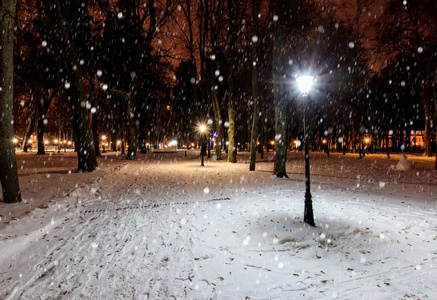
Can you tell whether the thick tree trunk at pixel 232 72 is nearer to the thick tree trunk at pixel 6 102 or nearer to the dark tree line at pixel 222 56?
the dark tree line at pixel 222 56

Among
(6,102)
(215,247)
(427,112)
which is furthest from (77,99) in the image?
(427,112)

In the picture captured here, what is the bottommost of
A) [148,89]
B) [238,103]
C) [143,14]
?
[238,103]

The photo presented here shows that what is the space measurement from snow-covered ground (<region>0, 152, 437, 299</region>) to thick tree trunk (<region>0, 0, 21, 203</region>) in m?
0.85

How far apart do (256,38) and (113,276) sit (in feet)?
48.1

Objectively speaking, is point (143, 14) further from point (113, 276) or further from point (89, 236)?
point (113, 276)

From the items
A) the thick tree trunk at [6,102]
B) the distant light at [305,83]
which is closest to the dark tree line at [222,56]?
the thick tree trunk at [6,102]

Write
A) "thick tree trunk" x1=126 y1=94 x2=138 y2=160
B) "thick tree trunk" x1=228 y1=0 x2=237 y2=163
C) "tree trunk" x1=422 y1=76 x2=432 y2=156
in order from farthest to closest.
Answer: "tree trunk" x1=422 y1=76 x2=432 y2=156 → "thick tree trunk" x1=126 y1=94 x2=138 y2=160 → "thick tree trunk" x1=228 y1=0 x2=237 y2=163

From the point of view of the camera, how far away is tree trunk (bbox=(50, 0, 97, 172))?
13.8m

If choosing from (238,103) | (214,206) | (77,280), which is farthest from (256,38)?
(238,103)

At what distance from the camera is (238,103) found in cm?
3472

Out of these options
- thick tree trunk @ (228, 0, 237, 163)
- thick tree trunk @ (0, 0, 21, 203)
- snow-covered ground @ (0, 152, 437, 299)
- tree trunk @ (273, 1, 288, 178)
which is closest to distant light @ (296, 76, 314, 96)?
snow-covered ground @ (0, 152, 437, 299)

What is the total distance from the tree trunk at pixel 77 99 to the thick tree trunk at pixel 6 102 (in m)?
7.09

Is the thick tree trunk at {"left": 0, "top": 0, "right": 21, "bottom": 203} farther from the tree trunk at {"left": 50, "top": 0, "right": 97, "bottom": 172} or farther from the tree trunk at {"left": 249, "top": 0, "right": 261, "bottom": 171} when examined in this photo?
the tree trunk at {"left": 249, "top": 0, "right": 261, "bottom": 171}

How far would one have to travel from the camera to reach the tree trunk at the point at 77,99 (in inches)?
544
